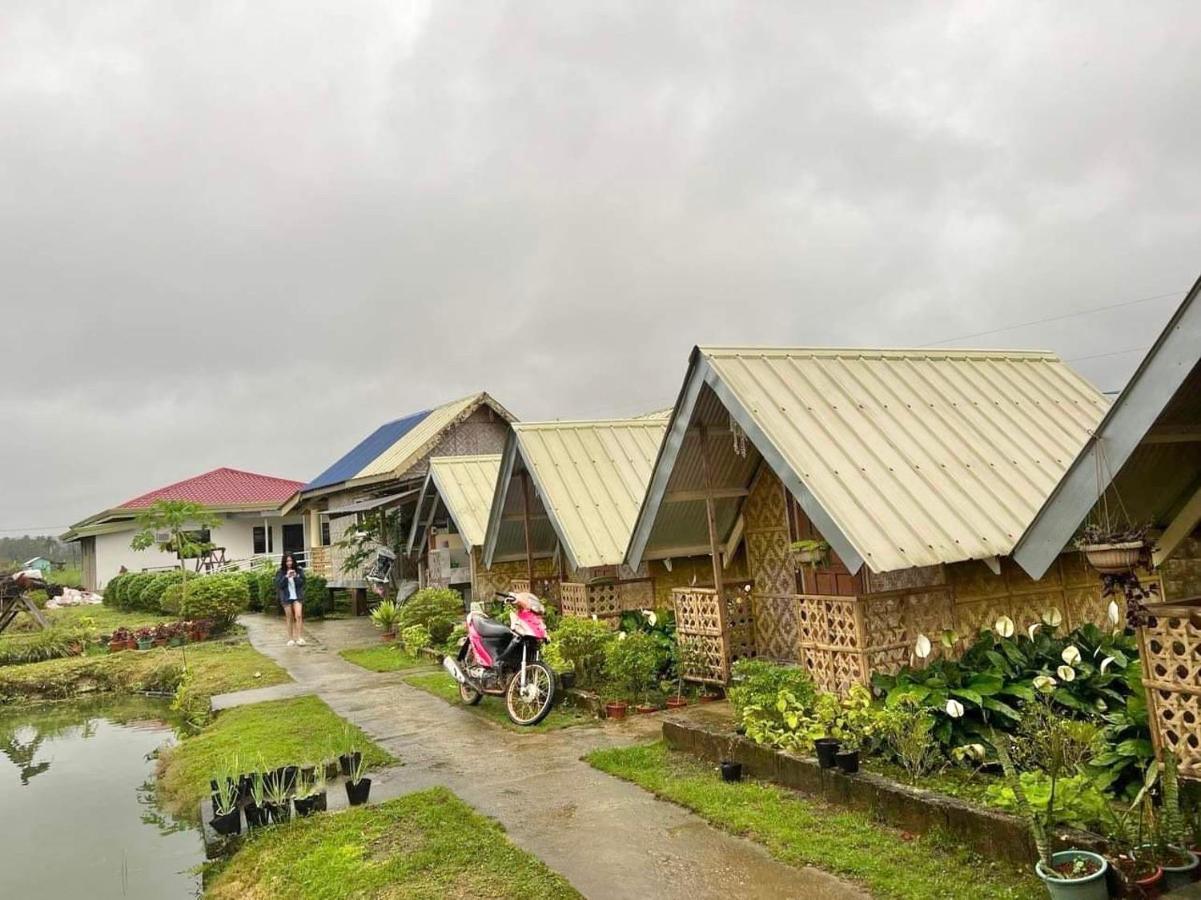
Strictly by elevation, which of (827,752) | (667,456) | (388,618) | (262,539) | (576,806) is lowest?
(576,806)

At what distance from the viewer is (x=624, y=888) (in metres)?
5.00

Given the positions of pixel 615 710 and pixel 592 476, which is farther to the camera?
pixel 592 476

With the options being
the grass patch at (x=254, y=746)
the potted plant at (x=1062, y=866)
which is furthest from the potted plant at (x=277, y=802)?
the potted plant at (x=1062, y=866)

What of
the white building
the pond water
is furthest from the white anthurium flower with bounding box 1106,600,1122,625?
the white building

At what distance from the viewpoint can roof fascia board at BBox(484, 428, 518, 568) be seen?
46.1ft

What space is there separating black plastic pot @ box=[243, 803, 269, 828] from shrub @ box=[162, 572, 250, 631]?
53.9 feet

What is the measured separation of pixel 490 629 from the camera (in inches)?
406

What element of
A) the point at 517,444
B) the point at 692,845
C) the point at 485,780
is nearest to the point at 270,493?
the point at 517,444

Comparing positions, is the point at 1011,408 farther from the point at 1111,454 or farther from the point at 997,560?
the point at 1111,454

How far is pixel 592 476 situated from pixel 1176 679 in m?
9.79

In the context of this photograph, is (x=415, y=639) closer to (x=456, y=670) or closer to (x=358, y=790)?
(x=456, y=670)

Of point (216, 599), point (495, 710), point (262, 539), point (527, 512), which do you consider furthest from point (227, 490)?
point (495, 710)

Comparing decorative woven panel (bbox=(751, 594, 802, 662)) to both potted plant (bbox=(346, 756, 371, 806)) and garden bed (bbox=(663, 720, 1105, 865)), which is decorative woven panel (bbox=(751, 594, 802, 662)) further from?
potted plant (bbox=(346, 756, 371, 806))

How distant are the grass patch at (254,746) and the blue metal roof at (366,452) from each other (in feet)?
55.2
